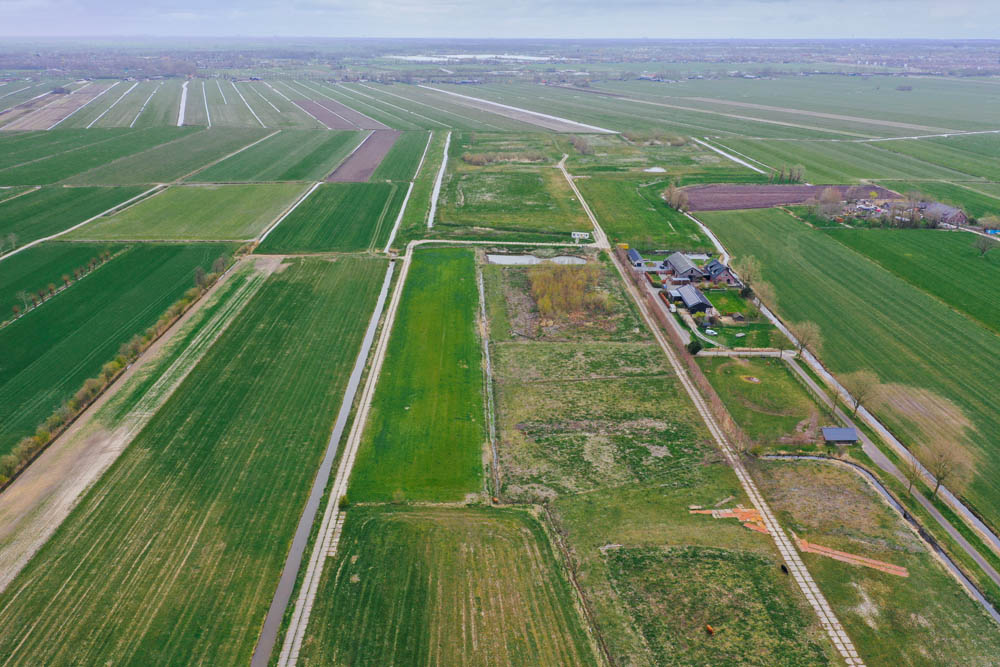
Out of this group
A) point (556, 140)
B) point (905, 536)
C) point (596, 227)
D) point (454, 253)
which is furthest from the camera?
point (556, 140)

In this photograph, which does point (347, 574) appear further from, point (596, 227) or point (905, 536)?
point (596, 227)

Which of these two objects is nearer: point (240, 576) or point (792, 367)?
point (240, 576)

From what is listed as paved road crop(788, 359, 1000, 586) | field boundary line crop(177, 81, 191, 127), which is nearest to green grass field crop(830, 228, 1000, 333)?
paved road crop(788, 359, 1000, 586)

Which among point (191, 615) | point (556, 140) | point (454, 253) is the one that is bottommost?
point (191, 615)

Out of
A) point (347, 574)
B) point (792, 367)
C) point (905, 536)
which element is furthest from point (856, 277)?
point (347, 574)

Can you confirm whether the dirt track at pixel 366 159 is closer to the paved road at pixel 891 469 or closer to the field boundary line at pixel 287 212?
the field boundary line at pixel 287 212

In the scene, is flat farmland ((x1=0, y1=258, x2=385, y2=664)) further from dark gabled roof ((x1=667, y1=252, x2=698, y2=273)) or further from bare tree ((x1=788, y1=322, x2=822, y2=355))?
bare tree ((x1=788, y1=322, x2=822, y2=355))

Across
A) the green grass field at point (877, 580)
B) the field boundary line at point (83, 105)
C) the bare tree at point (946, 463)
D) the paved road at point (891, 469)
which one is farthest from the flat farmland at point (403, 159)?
the field boundary line at point (83, 105)
